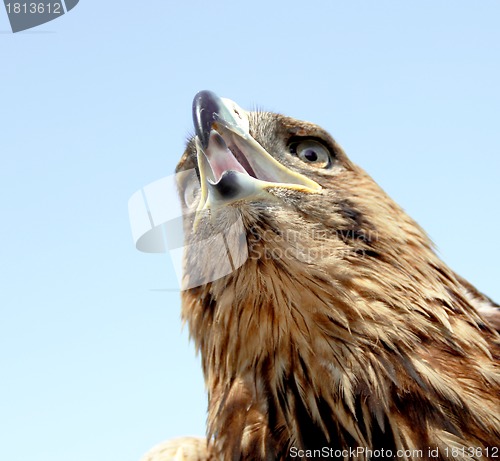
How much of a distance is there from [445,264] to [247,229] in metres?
1.21

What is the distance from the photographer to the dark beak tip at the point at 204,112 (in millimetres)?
2818

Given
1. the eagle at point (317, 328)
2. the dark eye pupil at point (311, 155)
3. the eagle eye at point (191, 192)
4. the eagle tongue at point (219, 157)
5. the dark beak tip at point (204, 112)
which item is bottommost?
the eagle at point (317, 328)

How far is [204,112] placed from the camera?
286cm

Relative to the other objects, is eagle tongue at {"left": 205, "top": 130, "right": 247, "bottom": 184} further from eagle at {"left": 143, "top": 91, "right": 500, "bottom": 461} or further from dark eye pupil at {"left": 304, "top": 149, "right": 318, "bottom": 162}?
dark eye pupil at {"left": 304, "top": 149, "right": 318, "bottom": 162}

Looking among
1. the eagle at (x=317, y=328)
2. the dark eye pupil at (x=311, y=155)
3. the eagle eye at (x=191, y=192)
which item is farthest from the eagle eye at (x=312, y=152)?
the eagle eye at (x=191, y=192)

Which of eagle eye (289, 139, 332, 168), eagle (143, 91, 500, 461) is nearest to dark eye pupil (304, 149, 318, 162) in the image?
eagle eye (289, 139, 332, 168)

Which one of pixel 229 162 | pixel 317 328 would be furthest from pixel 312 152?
pixel 317 328

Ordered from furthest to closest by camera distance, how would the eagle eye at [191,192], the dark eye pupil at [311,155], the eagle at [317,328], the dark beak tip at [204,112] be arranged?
the dark eye pupil at [311,155] < the eagle eye at [191,192] < the dark beak tip at [204,112] < the eagle at [317,328]

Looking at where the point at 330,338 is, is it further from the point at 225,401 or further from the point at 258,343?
the point at 225,401

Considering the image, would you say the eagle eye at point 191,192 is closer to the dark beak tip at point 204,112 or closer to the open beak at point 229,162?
the open beak at point 229,162

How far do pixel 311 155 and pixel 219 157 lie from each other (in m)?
0.76

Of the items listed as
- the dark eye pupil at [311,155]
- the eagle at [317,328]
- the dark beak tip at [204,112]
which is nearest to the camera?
the eagle at [317,328]

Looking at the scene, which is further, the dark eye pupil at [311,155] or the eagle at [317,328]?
the dark eye pupil at [311,155]

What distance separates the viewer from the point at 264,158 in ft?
9.61
